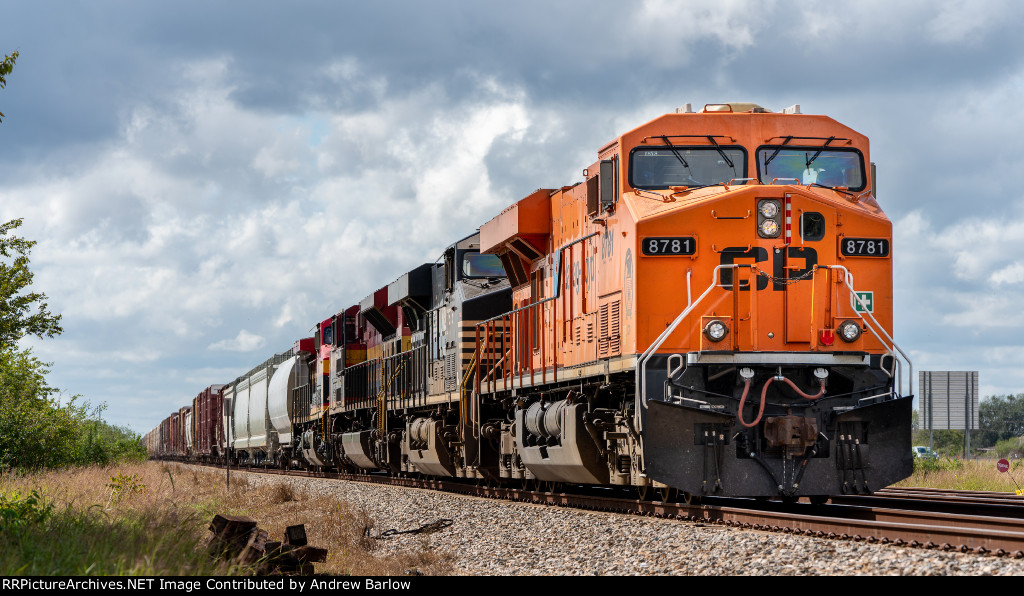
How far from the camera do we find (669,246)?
1150 centimetres

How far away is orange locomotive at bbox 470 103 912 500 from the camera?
10906 mm

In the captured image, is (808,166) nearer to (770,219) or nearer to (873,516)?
(770,219)

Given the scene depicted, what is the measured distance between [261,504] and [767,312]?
9.63 m

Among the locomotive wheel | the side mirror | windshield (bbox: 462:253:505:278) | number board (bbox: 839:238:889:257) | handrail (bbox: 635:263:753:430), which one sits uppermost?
the side mirror

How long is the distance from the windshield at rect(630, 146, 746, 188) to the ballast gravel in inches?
141

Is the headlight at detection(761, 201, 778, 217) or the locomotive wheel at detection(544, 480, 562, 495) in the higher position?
the headlight at detection(761, 201, 778, 217)

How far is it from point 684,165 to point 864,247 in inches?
80.6

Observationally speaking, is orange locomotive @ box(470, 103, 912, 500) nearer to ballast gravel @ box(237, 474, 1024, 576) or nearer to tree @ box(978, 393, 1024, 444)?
ballast gravel @ box(237, 474, 1024, 576)

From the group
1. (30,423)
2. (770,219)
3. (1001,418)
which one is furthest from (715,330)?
(1001,418)

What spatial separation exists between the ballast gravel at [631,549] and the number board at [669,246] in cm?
268

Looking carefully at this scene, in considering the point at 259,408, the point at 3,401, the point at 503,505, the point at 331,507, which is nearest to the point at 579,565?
the point at 503,505

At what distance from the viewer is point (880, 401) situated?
11.2 meters

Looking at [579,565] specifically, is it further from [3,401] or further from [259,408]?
[259,408]

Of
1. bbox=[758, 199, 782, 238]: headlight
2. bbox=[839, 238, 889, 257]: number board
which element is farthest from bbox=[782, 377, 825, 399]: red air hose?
bbox=[758, 199, 782, 238]: headlight
